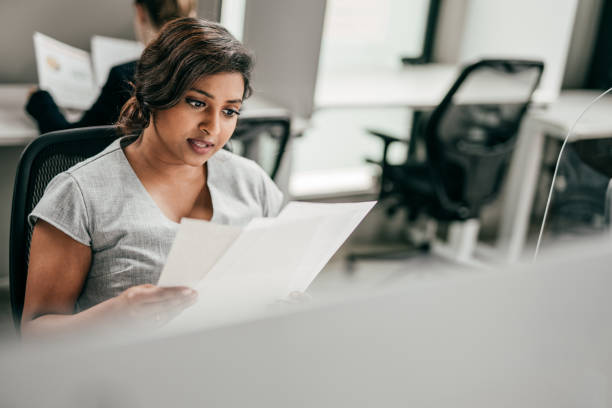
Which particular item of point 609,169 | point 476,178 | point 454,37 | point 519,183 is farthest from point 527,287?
point 454,37

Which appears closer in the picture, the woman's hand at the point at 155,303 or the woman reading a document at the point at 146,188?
the woman's hand at the point at 155,303

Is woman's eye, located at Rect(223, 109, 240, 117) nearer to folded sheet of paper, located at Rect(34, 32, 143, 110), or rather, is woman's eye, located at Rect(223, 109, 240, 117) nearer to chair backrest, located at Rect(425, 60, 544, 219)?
folded sheet of paper, located at Rect(34, 32, 143, 110)

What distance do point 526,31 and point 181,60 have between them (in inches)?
94.1

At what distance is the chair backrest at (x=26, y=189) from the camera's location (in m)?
0.98

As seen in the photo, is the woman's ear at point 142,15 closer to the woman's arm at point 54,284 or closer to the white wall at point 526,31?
the woman's arm at point 54,284

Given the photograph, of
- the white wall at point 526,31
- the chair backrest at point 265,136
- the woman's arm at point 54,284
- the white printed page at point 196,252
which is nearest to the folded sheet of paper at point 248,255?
the white printed page at point 196,252

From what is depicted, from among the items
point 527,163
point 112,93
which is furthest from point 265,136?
point 527,163

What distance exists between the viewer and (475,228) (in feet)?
10.1

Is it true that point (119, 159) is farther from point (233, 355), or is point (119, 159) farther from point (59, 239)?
point (233, 355)

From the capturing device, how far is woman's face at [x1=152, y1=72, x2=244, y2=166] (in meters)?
1.05

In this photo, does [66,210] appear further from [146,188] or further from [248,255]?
[248,255]

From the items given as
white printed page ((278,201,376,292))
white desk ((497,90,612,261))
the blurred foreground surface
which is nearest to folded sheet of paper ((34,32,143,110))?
white printed page ((278,201,376,292))

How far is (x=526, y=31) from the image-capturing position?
3.00 m

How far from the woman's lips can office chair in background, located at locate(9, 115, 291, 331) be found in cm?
14
